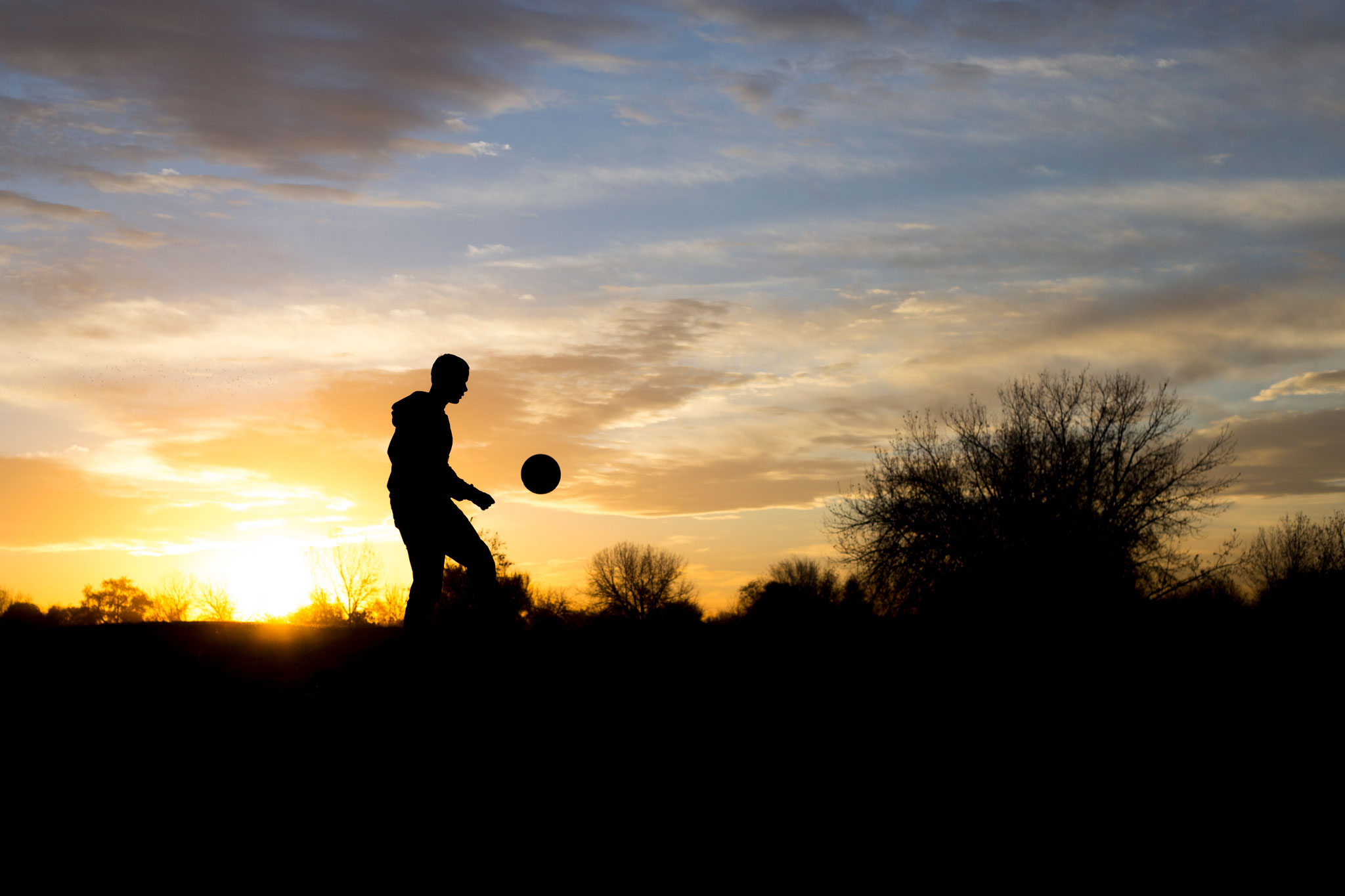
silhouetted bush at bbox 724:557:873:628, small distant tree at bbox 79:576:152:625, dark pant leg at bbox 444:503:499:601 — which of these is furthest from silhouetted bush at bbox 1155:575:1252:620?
small distant tree at bbox 79:576:152:625

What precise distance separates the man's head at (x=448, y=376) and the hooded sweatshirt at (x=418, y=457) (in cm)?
20

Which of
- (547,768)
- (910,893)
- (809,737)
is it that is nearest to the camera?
(910,893)

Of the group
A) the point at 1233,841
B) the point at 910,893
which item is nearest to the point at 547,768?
the point at 910,893

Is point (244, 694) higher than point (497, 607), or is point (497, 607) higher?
point (497, 607)

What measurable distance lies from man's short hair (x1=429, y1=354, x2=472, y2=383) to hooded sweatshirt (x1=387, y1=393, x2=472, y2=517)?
0.78 feet

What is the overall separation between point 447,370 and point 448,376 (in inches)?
2.1

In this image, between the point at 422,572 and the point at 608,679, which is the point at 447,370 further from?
the point at 608,679

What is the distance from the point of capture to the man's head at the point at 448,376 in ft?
22.9

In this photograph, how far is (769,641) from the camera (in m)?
10.5

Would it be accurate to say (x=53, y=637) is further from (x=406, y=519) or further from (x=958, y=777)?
(x=958, y=777)

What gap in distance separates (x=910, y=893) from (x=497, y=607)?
445 centimetres

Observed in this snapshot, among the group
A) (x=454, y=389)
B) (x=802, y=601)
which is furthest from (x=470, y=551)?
(x=802, y=601)

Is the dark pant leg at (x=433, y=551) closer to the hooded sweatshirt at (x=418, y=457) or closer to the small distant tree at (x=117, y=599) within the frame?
the hooded sweatshirt at (x=418, y=457)

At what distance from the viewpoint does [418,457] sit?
22.0 feet
